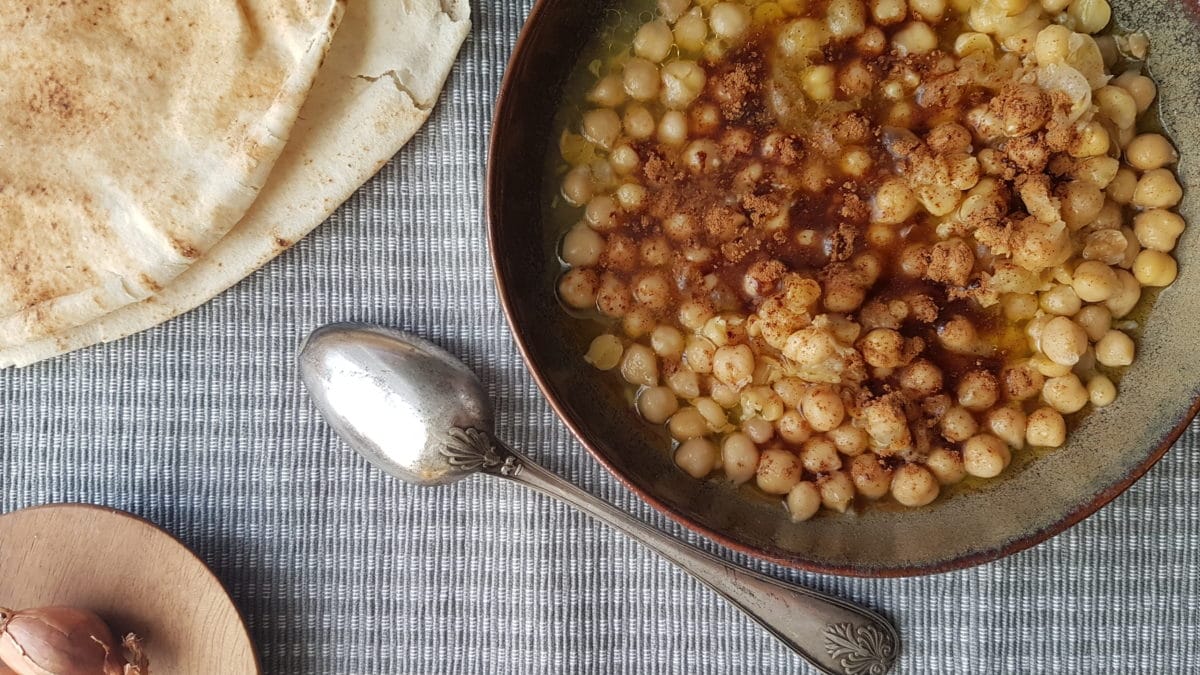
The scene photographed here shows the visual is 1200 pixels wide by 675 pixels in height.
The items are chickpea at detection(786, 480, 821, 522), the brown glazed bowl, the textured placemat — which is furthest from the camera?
the textured placemat

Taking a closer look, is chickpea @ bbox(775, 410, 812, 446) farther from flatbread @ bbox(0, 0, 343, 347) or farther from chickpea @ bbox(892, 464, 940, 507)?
flatbread @ bbox(0, 0, 343, 347)

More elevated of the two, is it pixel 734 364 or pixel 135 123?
pixel 135 123

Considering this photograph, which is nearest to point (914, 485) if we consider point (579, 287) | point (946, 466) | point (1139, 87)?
point (946, 466)

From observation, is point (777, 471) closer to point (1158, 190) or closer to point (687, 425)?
point (687, 425)

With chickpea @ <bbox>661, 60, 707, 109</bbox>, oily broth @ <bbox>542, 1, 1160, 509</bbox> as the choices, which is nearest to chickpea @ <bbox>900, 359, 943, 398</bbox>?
oily broth @ <bbox>542, 1, 1160, 509</bbox>

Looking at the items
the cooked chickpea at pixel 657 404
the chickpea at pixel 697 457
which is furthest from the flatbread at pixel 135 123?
the chickpea at pixel 697 457
